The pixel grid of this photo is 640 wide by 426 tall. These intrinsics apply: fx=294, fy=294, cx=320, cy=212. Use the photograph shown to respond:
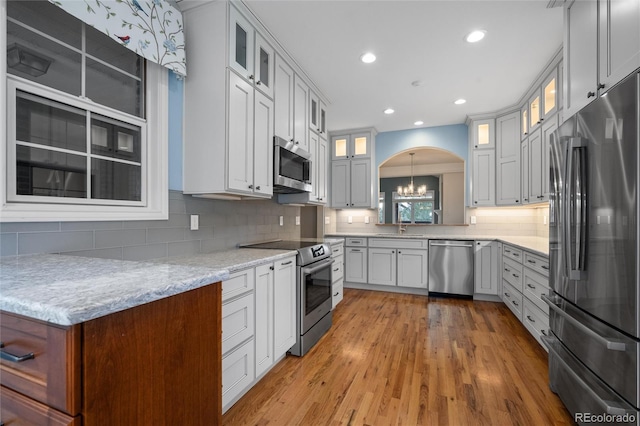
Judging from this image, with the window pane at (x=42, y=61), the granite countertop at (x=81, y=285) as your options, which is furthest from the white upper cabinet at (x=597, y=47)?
the window pane at (x=42, y=61)

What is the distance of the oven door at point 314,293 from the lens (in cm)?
252

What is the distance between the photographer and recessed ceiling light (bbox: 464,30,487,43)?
241 centimetres

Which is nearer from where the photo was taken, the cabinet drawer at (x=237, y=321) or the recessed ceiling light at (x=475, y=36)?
the cabinet drawer at (x=237, y=321)

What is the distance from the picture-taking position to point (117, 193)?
189 cm

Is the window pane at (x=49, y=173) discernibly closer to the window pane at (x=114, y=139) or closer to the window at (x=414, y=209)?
the window pane at (x=114, y=139)

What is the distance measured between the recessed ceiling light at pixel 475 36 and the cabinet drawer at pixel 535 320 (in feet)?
7.80

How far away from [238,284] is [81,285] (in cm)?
100

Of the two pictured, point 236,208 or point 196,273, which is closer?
point 196,273

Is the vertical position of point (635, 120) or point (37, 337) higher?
point (635, 120)

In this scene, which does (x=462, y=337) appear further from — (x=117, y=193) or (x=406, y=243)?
(x=117, y=193)

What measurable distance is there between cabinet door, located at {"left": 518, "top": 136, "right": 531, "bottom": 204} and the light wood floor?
1.53 meters

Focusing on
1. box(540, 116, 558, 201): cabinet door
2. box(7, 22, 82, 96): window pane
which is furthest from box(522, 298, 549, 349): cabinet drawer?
box(7, 22, 82, 96): window pane

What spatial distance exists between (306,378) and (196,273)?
1.58 metres

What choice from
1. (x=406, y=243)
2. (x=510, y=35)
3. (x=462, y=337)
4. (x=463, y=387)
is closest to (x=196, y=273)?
(x=463, y=387)
